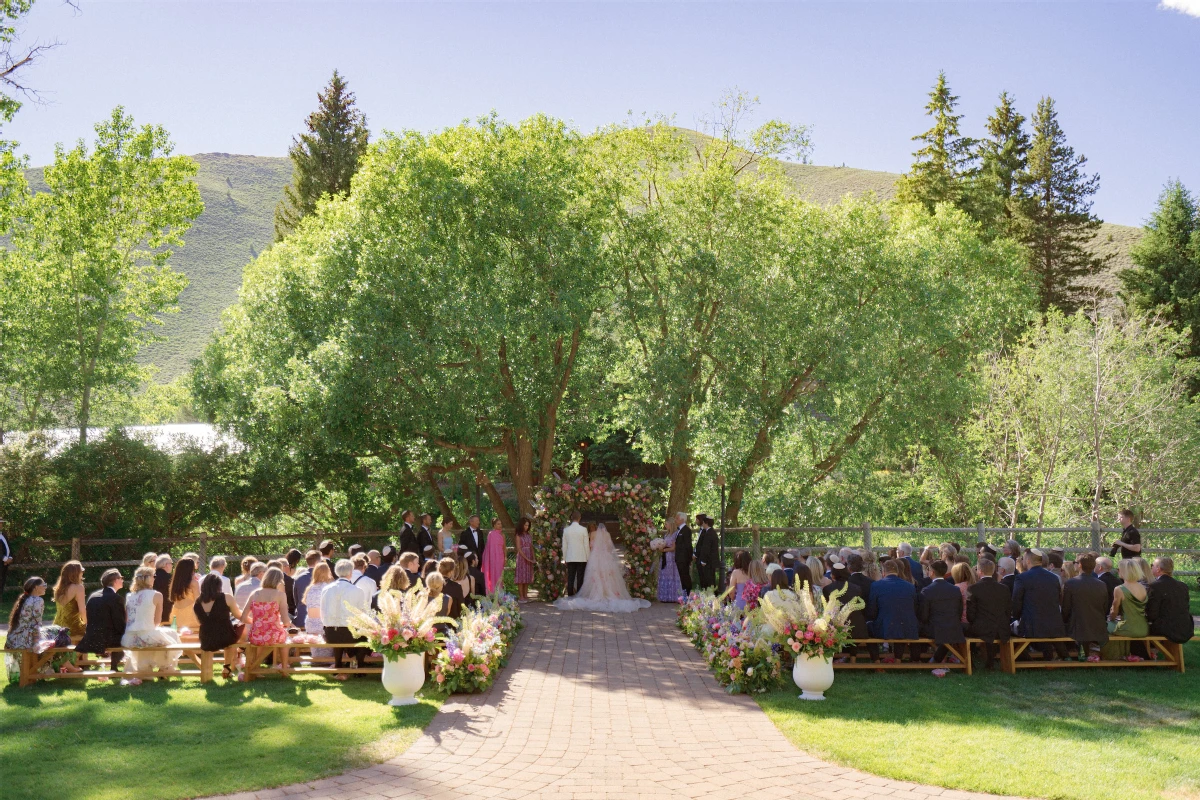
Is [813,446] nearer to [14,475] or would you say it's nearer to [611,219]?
A: [611,219]

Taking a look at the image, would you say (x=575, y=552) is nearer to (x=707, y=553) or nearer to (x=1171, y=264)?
(x=707, y=553)

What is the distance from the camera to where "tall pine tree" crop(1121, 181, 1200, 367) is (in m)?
35.7

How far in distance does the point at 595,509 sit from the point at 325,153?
3471cm

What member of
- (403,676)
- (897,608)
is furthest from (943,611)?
(403,676)

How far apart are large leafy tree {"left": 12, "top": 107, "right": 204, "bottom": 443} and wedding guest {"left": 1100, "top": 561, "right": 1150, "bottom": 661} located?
2492 centimetres

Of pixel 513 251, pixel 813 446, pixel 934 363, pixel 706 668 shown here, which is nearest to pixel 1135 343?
pixel 934 363

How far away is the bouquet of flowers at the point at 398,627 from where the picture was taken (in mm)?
9547

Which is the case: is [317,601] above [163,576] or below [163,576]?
below

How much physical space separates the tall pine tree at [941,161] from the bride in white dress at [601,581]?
34228 mm

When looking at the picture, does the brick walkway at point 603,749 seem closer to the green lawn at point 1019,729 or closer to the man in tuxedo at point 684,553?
the green lawn at point 1019,729

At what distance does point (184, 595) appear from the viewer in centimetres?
1202

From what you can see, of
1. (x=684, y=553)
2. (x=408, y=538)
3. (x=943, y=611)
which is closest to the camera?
(x=943, y=611)

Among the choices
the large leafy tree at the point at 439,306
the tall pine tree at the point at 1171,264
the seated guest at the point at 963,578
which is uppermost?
the tall pine tree at the point at 1171,264

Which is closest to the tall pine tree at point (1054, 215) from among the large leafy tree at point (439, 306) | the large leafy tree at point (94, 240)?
the large leafy tree at point (439, 306)
